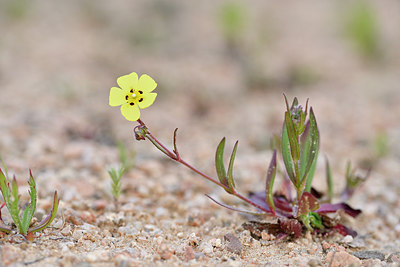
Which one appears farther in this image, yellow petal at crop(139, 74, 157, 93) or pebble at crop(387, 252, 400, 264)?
pebble at crop(387, 252, 400, 264)

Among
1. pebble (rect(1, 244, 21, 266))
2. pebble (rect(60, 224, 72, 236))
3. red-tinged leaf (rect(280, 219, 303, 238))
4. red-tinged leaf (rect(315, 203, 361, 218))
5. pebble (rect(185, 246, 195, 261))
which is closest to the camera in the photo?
pebble (rect(1, 244, 21, 266))

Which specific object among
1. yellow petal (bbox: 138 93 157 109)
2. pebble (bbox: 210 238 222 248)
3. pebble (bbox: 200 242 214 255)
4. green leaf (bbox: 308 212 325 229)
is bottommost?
pebble (bbox: 200 242 214 255)

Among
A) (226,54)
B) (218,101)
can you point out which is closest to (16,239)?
(218,101)

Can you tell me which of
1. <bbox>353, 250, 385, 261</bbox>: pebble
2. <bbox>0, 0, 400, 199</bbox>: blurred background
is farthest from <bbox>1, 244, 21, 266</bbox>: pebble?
<bbox>353, 250, 385, 261</bbox>: pebble

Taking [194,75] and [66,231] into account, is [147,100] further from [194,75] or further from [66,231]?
[194,75]

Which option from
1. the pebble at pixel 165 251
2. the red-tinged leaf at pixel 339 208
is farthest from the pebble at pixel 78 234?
the red-tinged leaf at pixel 339 208

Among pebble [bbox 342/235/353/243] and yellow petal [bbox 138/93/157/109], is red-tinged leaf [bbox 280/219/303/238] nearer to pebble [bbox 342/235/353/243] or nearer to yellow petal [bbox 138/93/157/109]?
pebble [bbox 342/235/353/243]
